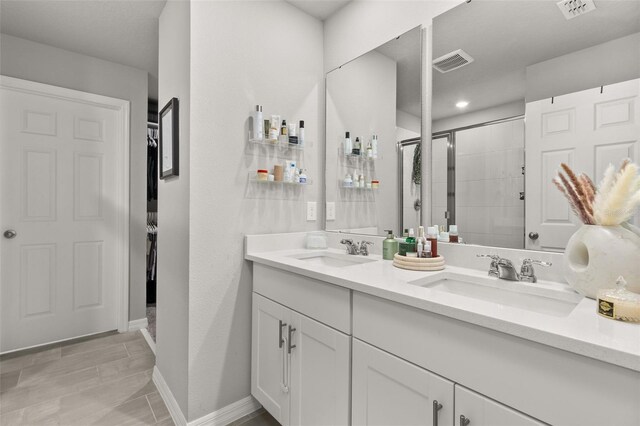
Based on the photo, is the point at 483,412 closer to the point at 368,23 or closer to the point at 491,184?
the point at 491,184

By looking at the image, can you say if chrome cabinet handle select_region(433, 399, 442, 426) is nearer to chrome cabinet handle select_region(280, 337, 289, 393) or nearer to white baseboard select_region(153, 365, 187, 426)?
chrome cabinet handle select_region(280, 337, 289, 393)

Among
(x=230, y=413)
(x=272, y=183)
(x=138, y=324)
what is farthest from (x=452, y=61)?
(x=138, y=324)

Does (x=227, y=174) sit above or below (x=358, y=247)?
above

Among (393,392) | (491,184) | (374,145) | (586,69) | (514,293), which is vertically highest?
(586,69)

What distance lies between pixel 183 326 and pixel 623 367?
1.71 metres

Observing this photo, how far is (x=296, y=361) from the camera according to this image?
1441 millimetres

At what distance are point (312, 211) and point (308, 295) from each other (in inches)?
33.9

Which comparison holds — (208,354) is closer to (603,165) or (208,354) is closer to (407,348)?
(407,348)

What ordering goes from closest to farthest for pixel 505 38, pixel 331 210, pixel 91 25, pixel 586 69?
pixel 586 69, pixel 505 38, pixel 331 210, pixel 91 25

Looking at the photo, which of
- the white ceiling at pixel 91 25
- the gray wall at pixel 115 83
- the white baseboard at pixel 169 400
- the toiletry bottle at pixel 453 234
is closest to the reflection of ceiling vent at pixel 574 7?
the toiletry bottle at pixel 453 234

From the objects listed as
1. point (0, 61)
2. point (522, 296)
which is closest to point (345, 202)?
point (522, 296)

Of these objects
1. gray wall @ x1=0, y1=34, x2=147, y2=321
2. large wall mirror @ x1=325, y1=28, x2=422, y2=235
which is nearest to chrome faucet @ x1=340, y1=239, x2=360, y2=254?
large wall mirror @ x1=325, y1=28, x2=422, y2=235

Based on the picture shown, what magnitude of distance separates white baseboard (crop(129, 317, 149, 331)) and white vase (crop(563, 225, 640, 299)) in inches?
134

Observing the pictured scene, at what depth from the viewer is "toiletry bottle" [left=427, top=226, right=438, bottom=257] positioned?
1.43m
